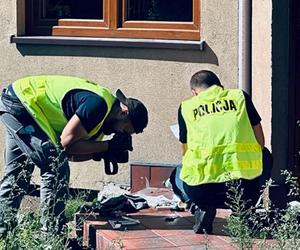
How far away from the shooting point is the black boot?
295 inches

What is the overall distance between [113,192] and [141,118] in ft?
6.41

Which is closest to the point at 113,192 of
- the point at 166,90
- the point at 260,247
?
the point at 166,90

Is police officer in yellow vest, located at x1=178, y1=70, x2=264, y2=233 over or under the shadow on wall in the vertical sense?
under

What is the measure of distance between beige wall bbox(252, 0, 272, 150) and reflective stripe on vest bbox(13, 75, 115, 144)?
5.48ft

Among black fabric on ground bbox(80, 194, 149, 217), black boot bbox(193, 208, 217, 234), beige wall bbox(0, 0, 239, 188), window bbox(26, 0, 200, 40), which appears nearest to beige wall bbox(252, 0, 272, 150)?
beige wall bbox(0, 0, 239, 188)

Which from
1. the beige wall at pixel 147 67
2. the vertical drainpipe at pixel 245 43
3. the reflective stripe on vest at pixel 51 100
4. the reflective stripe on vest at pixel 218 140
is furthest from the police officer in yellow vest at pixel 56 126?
the beige wall at pixel 147 67

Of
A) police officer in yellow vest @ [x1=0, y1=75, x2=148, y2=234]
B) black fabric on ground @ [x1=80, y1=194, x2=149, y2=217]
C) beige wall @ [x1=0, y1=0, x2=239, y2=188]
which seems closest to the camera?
police officer in yellow vest @ [x1=0, y1=75, x2=148, y2=234]

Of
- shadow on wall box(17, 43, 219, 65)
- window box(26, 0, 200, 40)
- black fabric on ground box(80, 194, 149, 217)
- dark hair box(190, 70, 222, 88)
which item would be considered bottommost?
black fabric on ground box(80, 194, 149, 217)

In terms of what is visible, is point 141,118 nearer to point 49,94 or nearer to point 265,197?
point 49,94

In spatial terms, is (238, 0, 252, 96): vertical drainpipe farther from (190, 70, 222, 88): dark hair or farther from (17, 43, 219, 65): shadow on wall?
(190, 70, 222, 88): dark hair

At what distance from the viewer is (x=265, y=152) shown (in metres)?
7.80

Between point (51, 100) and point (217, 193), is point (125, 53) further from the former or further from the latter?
point (217, 193)

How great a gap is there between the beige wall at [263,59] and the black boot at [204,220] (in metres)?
1.28

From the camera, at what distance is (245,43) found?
8.81 metres
